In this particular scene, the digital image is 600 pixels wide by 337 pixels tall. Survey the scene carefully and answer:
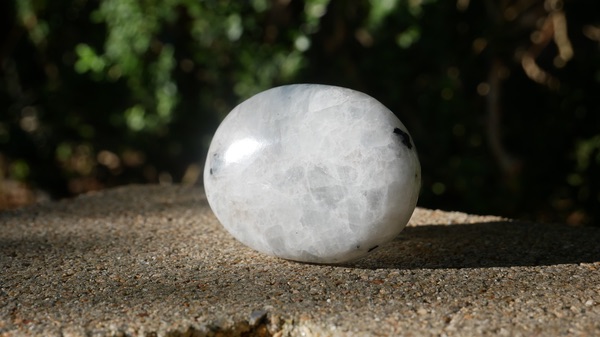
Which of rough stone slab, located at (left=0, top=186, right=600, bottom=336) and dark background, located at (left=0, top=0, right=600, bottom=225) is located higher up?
dark background, located at (left=0, top=0, right=600, bottom=225)

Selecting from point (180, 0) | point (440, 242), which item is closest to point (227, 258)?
point (440, 242)

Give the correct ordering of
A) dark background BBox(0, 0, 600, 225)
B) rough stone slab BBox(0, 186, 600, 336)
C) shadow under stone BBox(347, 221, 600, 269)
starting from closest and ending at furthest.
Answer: rough stone slab BBox(0, 186, 600, 336) < shadow under stone BBox(347, 221, 600, 269) < dark background BBox(0, 0, 600, 225)

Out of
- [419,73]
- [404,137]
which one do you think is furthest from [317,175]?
[419,73]

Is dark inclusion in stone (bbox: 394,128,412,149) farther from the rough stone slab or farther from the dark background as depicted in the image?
the dark background

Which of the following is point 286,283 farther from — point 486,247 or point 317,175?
point 486,247

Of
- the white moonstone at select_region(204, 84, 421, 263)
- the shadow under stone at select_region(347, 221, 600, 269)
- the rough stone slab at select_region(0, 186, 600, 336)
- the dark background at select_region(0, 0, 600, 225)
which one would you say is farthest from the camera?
the dark background at select_region(0, 0, 600, 225)

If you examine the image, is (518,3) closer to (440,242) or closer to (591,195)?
(591,195)

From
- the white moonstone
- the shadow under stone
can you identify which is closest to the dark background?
the shadow under stone

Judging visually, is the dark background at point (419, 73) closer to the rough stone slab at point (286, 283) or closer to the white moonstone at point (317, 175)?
the rough stone slab at point (286, 283)
